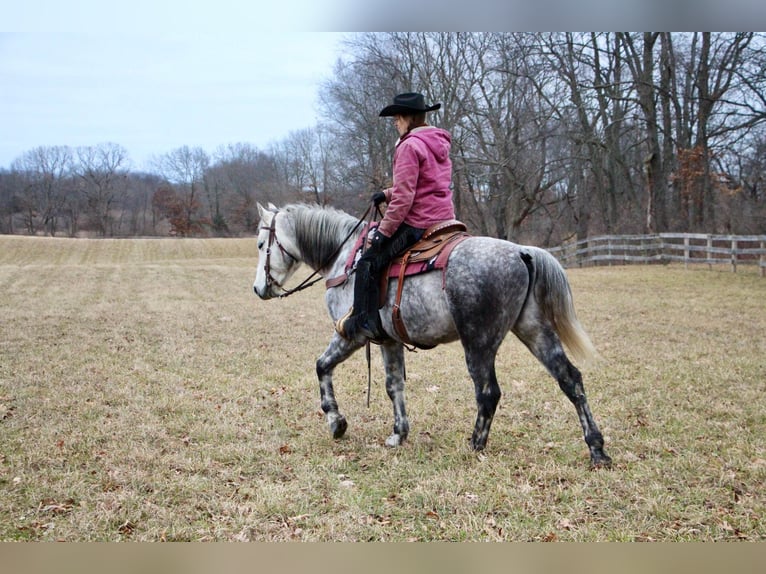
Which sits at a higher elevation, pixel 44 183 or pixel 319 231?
pixel 44 183

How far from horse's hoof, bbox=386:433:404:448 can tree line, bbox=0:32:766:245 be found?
965cm

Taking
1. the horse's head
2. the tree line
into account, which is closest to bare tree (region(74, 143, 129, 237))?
the tree line

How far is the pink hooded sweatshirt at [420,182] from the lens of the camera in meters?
3.96

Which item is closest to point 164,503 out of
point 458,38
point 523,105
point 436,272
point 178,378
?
point 436,272

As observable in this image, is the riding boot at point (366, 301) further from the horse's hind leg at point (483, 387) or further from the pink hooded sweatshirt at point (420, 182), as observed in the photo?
the horse's hind leg at point (483, 387)

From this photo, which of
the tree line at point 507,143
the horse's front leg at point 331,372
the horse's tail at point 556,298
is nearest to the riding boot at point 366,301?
the horse's front leg at point 331,372

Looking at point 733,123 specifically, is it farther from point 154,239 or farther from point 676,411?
point 154,239

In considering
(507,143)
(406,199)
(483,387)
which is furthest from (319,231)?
(507,143)

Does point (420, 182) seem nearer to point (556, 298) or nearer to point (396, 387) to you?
point (556, 298)

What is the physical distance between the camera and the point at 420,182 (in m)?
4.10

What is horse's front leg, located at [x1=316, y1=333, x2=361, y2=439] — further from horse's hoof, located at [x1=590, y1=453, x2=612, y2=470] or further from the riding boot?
horse's hoof, located at [x1=590, y1=453, x2=612, y2=470]

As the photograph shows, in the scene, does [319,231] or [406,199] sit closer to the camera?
[406,199]

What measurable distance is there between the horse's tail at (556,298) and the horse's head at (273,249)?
202cm

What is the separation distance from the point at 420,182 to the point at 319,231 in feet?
3.69
